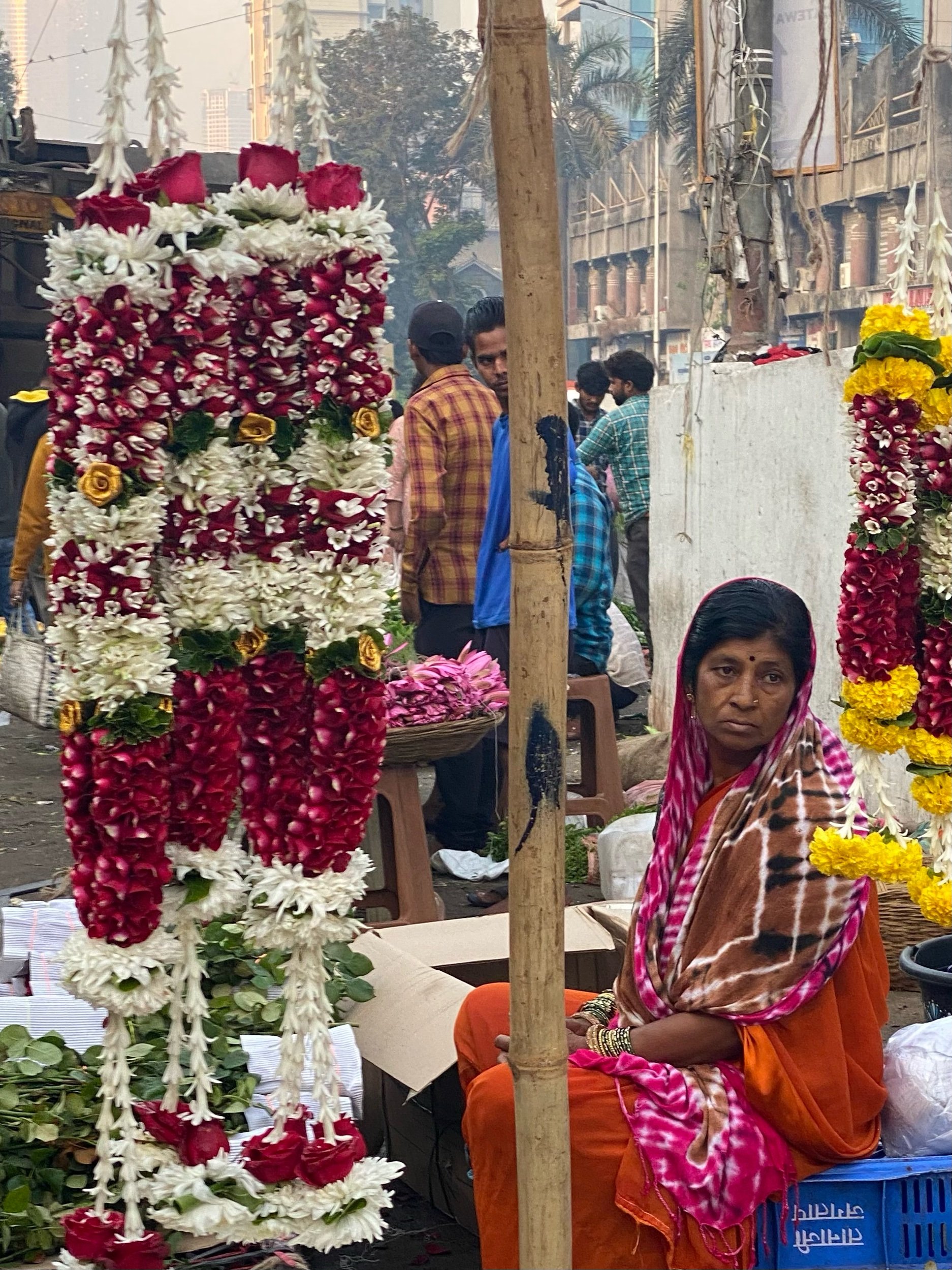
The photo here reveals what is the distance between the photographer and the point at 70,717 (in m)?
2.05

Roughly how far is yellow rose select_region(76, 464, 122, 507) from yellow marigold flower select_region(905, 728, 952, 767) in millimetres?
1319

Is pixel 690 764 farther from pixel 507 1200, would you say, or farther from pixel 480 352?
pixel 480 352

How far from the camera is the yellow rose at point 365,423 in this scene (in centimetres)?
211

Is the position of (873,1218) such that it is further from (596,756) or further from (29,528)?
(29,528)

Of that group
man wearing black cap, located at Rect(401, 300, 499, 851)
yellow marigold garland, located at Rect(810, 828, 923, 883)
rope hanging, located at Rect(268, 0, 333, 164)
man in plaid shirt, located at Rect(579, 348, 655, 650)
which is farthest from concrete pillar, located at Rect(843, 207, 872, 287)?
rope hanging, located at Rect(268, 0, 333, 164)

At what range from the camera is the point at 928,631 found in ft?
8.16

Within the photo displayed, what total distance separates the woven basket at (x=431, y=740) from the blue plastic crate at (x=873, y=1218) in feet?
7.30

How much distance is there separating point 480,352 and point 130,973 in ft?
11.8

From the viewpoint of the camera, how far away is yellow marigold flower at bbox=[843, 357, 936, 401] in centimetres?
244

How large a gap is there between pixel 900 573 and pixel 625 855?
2611mm

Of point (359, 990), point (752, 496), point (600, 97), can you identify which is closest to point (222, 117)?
point (600, 97)

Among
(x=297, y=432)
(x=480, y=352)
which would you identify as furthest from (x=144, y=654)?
(x=480, y=352)

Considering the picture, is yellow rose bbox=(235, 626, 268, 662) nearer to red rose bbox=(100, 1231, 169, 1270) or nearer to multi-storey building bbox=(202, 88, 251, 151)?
red rose bbox=(100, 1231, 169, 1270)

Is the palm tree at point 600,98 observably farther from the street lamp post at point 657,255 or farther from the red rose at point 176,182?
the red rose at point 176,182
